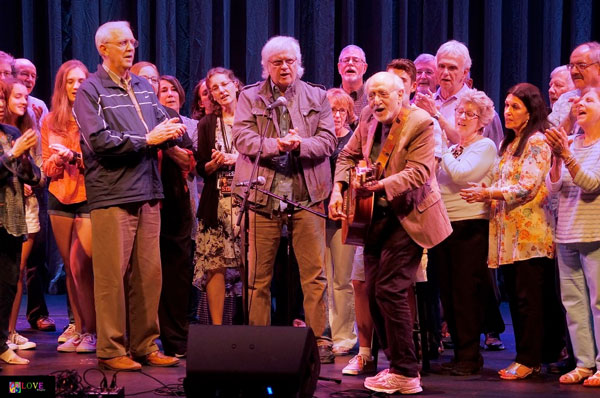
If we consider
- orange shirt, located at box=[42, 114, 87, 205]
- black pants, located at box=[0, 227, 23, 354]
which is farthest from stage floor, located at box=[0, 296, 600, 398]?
orange shirt, located at box=[42, 114, 87, 205]

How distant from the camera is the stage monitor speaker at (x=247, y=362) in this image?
12.9 ft

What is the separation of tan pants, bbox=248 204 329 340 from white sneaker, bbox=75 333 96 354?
1.16m

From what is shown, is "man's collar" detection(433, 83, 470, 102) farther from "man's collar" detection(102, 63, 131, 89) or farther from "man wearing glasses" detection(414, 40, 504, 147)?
"man's collar" detection(102, 63, 131, 89)

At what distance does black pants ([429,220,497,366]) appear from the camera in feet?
17.0

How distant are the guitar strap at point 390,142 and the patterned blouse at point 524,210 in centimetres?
74

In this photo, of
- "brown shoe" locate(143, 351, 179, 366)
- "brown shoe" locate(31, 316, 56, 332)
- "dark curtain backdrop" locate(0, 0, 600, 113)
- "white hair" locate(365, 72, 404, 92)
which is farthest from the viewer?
"dark curtain backdrop" locate(0, 0, 600, 113)

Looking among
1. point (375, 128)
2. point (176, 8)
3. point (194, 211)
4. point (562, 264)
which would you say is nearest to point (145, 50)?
point (176, 8)

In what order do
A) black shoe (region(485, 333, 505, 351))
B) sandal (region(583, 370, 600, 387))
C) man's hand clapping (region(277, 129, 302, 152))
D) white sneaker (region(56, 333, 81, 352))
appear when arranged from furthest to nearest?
black shoe (region(485, 333, 505, 351)), white sneaker (region(56, 333, 81, 352)), man's hand clapping (region(277, 129, 302, 152)), sandal (region(583, 370, 600, 387))

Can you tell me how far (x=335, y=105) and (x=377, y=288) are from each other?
5.52 feet

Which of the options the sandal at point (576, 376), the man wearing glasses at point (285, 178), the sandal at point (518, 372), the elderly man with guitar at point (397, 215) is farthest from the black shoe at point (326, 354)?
the sandal at point (576, 376)

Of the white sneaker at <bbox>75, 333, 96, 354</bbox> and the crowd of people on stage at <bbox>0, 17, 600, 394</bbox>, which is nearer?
the crowd of people on stage at <bbox>0, 17, 600, 394</bbox>

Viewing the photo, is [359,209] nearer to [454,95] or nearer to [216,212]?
[216,212]

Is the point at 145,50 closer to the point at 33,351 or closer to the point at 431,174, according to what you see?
the point at 33,351

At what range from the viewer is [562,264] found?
16.5 feet
